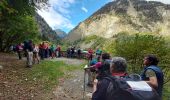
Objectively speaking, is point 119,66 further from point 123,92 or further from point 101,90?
point 123,92

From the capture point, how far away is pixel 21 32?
153ft

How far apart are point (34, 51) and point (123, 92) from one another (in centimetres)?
2283

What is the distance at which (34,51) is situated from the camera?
28453 millimetres

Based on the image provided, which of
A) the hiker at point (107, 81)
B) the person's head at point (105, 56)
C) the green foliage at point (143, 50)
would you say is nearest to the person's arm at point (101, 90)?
the hiker at point (107, 81)

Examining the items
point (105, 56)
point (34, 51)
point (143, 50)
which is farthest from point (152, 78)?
point (34, 51)

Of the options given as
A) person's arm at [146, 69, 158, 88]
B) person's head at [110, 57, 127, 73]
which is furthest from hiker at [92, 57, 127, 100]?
person's arm at [146, 69, 158, 88]

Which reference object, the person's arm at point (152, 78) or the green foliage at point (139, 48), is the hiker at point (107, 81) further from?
the green foliage at point (139, 48)

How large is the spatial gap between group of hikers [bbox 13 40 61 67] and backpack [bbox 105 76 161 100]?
19707 millimetres

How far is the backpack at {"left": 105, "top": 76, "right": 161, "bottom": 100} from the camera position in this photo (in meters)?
5.93

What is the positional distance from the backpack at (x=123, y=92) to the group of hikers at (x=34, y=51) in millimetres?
19707

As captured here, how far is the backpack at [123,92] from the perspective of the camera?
19.4 feet

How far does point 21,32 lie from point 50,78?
26.4 m

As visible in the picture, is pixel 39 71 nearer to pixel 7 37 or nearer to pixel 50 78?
pixel 50 78

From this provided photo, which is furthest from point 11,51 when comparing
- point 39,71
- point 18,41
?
point 39,71
